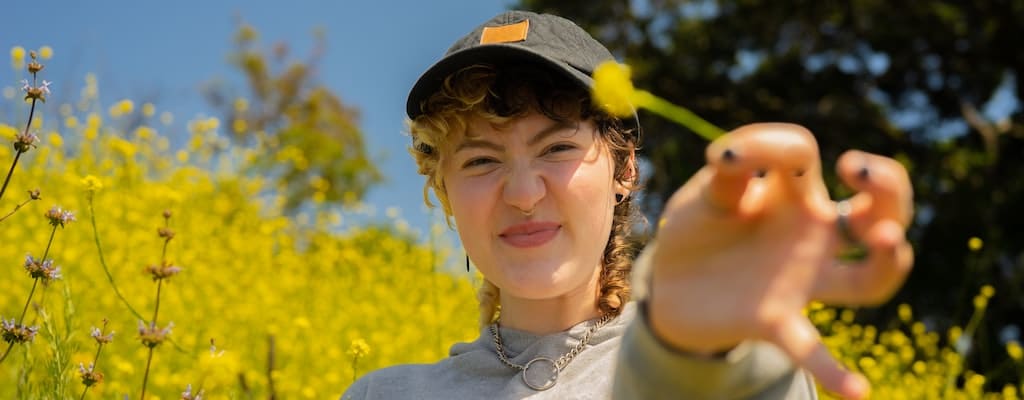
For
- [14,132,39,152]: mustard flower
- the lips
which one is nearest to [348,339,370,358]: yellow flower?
the lips

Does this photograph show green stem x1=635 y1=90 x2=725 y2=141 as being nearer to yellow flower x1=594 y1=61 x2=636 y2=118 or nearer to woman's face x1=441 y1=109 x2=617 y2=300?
yellow flower x1=594 y1=61 x2=636 y2=118

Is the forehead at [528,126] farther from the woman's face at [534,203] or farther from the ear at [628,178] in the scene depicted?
the ear at [628,178]

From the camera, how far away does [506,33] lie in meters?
1.55

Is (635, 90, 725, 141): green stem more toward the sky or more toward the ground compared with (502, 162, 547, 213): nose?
more toward the ground

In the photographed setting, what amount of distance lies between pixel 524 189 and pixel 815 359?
92 cm

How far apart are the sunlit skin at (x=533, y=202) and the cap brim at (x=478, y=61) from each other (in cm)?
9

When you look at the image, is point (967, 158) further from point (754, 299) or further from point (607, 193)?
point (754, 299)

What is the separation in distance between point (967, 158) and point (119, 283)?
7447 millimetres

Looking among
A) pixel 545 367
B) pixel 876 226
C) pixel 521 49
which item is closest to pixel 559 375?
pixel 545 367

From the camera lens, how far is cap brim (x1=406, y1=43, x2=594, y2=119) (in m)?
1.47

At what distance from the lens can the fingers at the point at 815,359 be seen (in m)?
0.56

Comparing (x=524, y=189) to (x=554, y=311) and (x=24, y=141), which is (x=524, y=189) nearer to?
(x=554, y=311)

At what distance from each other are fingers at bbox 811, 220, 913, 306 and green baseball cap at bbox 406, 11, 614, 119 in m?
0.88

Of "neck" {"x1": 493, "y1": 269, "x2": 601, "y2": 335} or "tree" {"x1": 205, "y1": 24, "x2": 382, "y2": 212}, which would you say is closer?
"neck" {"x1": 493, "y1": 269, "x2": 601, "y2": 335}
